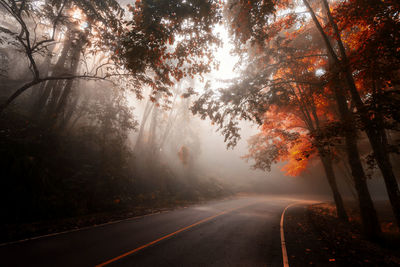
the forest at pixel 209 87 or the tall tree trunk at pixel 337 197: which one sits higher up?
the forest at pixel 209 87

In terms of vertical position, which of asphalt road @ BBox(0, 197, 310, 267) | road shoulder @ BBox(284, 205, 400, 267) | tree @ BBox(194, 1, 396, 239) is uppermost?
tree @ BBox(194, 1, 396, 239)

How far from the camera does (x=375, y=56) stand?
16.3 ft

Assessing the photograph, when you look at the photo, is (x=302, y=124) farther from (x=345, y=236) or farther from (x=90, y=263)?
(x=90, y=263)

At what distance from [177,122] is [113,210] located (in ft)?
69.1

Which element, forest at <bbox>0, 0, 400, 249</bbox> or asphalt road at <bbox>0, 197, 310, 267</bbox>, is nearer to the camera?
asphalt road at <bbox>0, 197, 310, 267</bbox>

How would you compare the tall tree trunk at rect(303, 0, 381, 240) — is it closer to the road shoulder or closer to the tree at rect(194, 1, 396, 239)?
the tree at rect(194, 1, 396, 239)

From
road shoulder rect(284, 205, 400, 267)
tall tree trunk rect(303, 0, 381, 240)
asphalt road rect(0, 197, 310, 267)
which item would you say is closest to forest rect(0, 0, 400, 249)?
tall tree trunk rect(303, 0, 381, 240)

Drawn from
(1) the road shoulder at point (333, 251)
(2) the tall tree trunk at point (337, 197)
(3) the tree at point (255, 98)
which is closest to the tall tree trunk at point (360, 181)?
(3) the tree at point (255, 98)

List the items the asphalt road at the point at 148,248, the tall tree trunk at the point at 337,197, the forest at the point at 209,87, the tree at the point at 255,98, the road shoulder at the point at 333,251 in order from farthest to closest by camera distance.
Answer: the tall tree trunk at the point at 337,197
the tree at the point at 255,98
the forest at the point at 209,87
the road shoulder at the point at 333,251
the asphalt road at the point at 148,248

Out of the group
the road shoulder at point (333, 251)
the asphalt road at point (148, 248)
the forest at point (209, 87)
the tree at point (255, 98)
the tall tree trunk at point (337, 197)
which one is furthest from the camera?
the tall tree trunk at point (337, 197)

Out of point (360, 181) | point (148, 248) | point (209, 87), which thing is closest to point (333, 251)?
point (360, 181)

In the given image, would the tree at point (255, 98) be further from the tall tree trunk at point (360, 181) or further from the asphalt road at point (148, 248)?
the asphalt road at point (148, 248)

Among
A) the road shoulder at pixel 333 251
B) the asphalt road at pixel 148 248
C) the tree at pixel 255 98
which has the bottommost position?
the road shoulder at pixel 333 251

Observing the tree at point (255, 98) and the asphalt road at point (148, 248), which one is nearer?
the asphalt road at point (148, 248)
